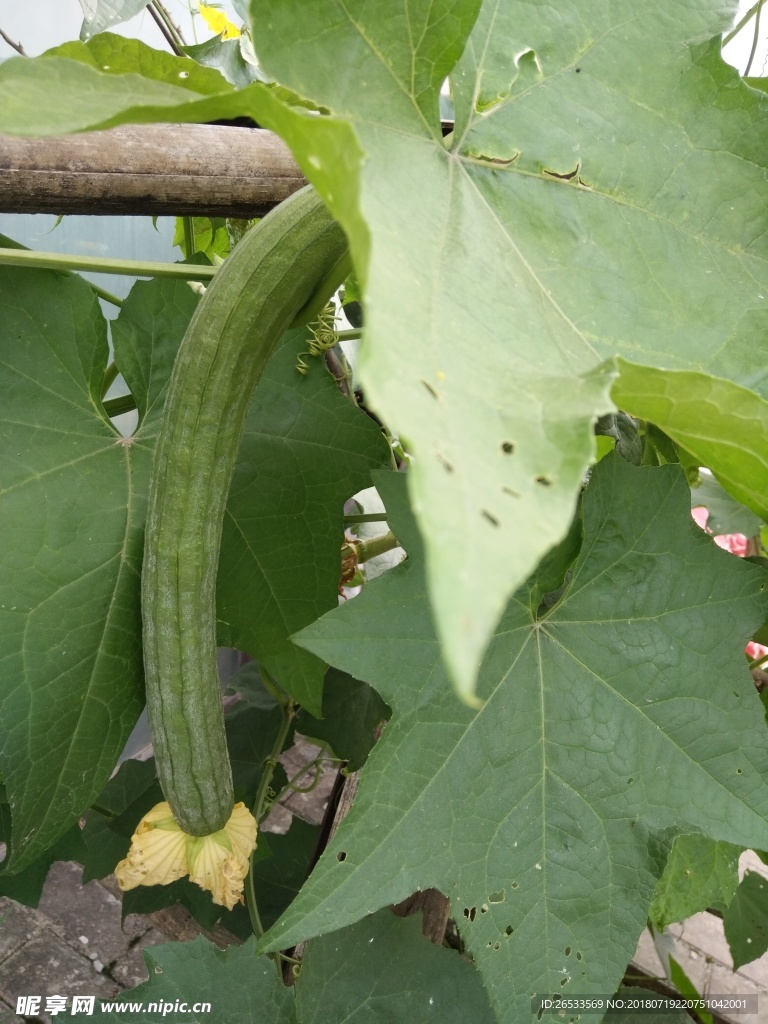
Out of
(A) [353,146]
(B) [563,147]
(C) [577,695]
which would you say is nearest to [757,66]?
(B) [563,147]

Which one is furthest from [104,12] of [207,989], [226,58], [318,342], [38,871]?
[38,871]

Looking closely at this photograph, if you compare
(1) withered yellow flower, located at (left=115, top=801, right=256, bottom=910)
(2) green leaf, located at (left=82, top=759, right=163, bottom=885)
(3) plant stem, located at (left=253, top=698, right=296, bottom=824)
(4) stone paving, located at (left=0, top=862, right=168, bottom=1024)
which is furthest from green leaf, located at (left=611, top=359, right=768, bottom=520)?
(4) stone paving, located at (left=0, top=862, right=168, bottom=1024)

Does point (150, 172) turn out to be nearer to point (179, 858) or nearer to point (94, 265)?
point (94, 265)

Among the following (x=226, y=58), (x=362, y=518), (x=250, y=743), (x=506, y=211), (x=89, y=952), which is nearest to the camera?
(x=506, y=211)

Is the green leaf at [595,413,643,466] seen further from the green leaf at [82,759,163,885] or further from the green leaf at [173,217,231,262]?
the green leaf at [82,759,163,885]

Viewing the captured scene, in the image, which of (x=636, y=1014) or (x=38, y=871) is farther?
(x=38, y=871)
